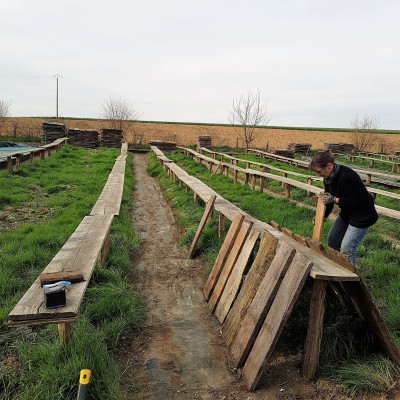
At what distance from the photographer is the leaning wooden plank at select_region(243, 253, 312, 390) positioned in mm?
2539

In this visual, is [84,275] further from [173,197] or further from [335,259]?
[173,197]

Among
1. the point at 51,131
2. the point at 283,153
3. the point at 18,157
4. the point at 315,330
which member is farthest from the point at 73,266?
the point at 51,131

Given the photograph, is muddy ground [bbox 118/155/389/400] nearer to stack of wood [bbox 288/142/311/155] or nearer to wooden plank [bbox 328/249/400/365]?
wooden plank [bbox 328/249/400/365]

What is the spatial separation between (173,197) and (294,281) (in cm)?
697

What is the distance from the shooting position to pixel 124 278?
170 inches

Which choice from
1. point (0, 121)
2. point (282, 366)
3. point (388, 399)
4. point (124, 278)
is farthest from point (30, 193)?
point (0, 121)

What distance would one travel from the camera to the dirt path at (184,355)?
8.39 ft

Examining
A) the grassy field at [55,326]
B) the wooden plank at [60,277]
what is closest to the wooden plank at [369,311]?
the grassy field at [55,326]

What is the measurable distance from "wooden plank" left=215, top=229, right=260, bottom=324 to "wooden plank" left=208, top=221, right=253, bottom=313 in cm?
8

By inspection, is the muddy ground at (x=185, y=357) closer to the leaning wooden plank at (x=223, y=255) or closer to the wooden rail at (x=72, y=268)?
the leaning wooden plank at (x=223, y=255)

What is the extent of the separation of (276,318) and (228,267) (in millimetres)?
1260

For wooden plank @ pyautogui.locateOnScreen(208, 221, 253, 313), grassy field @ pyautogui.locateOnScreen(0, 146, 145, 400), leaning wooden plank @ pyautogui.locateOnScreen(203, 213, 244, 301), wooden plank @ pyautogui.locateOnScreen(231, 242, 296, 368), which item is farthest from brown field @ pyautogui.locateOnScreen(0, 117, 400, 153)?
wooden plank @ pyautogui.locateOnScreen(231, 242, 296, 368)

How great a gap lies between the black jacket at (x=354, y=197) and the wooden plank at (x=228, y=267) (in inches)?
39.0

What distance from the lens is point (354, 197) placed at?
3598 mm
